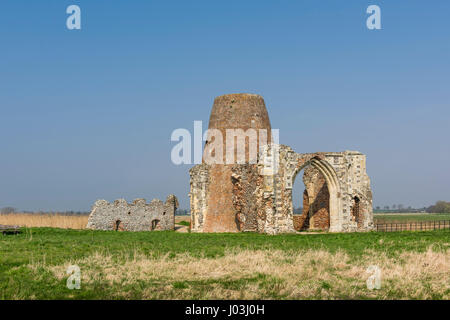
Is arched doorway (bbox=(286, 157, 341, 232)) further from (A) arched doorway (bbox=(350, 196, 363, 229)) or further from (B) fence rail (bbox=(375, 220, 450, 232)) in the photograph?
(B) fence rail (bbox=(375, 220, 450, 232))

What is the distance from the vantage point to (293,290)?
374 inches

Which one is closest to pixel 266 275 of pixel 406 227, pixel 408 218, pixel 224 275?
pixel 224 275

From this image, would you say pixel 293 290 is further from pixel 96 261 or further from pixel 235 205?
pixel 235 205

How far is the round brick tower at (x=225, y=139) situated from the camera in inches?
1259

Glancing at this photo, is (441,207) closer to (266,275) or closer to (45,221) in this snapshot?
(45,221)

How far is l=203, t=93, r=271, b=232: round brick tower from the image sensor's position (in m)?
32.0

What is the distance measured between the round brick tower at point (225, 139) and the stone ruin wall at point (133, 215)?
598cm

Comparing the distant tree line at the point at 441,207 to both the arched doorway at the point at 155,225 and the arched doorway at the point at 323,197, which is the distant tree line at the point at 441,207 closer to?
the arched doorway at the point at 323,197

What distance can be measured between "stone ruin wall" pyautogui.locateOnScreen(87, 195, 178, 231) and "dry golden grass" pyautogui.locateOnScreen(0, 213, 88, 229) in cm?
132

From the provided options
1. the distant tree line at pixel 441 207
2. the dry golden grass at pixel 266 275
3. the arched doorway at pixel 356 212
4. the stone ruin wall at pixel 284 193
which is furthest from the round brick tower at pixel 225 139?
the distant tree line at pixel 441 207

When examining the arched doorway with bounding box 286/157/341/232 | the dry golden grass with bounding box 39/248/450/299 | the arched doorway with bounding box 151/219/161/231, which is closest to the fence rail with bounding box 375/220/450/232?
the arched doorway with bounding box 286/157/341/232
